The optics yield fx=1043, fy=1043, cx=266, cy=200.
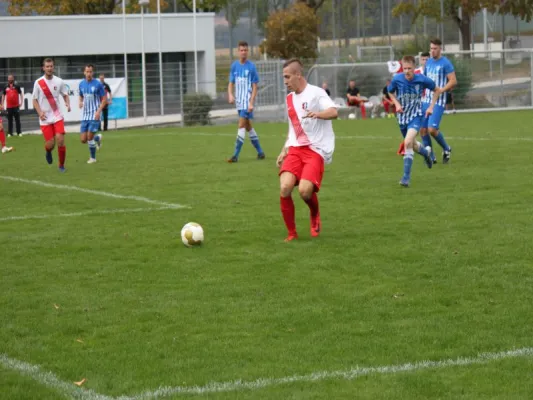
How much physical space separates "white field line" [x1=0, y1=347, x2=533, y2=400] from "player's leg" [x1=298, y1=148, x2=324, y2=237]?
4194 mm

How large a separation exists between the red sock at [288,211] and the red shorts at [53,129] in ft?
30.4

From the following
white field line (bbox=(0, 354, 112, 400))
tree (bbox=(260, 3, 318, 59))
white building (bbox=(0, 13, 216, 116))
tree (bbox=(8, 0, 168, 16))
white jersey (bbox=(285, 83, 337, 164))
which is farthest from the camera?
tree (bbox=(260, 3, 318, 59))

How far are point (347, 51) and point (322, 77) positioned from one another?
70.0 ft

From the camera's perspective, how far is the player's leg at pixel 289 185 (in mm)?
10234

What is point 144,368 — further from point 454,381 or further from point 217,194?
point 217,194

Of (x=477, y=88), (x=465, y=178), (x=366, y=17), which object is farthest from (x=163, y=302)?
(x=366, y=17)

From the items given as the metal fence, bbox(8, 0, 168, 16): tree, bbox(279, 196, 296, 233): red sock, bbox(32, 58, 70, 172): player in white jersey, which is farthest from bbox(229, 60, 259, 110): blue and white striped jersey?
bbox(8, 0, 168, 16): tree

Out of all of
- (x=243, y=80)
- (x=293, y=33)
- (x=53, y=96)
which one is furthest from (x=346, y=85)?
(x=53, y=96)

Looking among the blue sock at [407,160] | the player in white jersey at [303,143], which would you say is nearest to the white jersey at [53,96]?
the blue sock at [407,160]

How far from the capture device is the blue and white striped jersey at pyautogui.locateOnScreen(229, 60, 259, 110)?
65.1ft

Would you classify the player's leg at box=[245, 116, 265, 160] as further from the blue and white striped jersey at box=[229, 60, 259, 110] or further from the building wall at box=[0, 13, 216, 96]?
the building wall at box=[0, 13, 216, 96]

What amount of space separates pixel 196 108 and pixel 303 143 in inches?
1113

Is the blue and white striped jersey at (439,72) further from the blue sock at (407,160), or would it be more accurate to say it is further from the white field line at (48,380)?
the white field line at (48,380)

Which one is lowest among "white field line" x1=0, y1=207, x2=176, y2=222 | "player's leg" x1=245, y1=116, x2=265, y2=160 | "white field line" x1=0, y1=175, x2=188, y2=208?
"white field line" x1=0, y1=207, x2=176, y2=222
